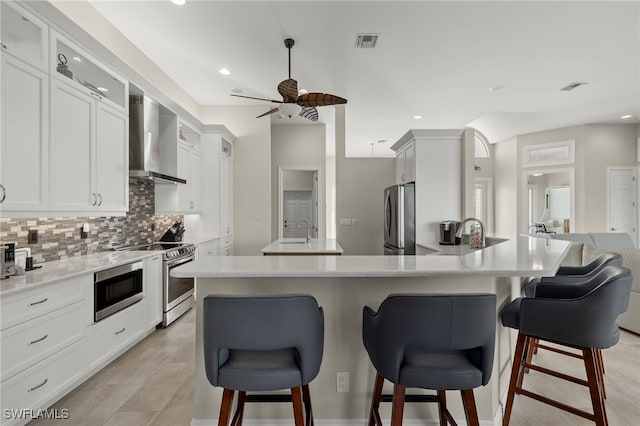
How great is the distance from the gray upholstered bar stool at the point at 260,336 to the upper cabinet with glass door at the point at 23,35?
2.09 meters

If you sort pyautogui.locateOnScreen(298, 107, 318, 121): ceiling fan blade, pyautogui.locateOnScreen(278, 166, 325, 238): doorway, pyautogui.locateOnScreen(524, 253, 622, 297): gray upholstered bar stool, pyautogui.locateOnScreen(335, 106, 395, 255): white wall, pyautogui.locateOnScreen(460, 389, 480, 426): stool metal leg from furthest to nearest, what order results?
1. pyautogui.locateOnScreen(278, 166, 325, 238): doorway
2. pyautogui.locateOnScreen(335, 106, 395, 255): white wall
3. pyautogui.locateOnScreen(298, 107, 318, 121): ceiling fan blade
4. pyautogui.locateOnScreen(524, 253, 622, 297): gray upholstered bar stool
5. pyautogui.locateOnScreen(460, 389, 480, 426): stool metal leg

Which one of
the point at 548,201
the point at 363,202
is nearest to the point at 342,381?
the point at 363,202

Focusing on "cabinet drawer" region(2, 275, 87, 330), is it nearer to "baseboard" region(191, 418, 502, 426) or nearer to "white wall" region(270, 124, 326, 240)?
"baseboard" region(191, 418, 502, 426)

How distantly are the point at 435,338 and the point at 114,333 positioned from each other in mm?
2606

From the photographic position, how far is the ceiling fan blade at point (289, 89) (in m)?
3.04

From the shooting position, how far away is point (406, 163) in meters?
4.92

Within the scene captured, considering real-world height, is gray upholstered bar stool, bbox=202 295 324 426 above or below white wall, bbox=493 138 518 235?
below

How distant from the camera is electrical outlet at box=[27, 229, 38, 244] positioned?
2.45 meters

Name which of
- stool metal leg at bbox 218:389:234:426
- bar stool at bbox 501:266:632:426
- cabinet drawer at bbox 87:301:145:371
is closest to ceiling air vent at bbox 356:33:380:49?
bar stool at bbox 501:266:632:426

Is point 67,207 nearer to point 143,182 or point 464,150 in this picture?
point 143,182

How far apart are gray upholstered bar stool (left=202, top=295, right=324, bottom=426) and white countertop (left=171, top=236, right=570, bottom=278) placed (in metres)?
0.23

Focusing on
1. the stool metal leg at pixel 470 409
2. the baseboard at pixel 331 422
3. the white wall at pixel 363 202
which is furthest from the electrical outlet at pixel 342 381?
the white wall at pixel 363 202

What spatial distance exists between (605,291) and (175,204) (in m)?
4.30

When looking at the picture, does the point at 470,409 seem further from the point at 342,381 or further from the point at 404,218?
the point at 404,218
